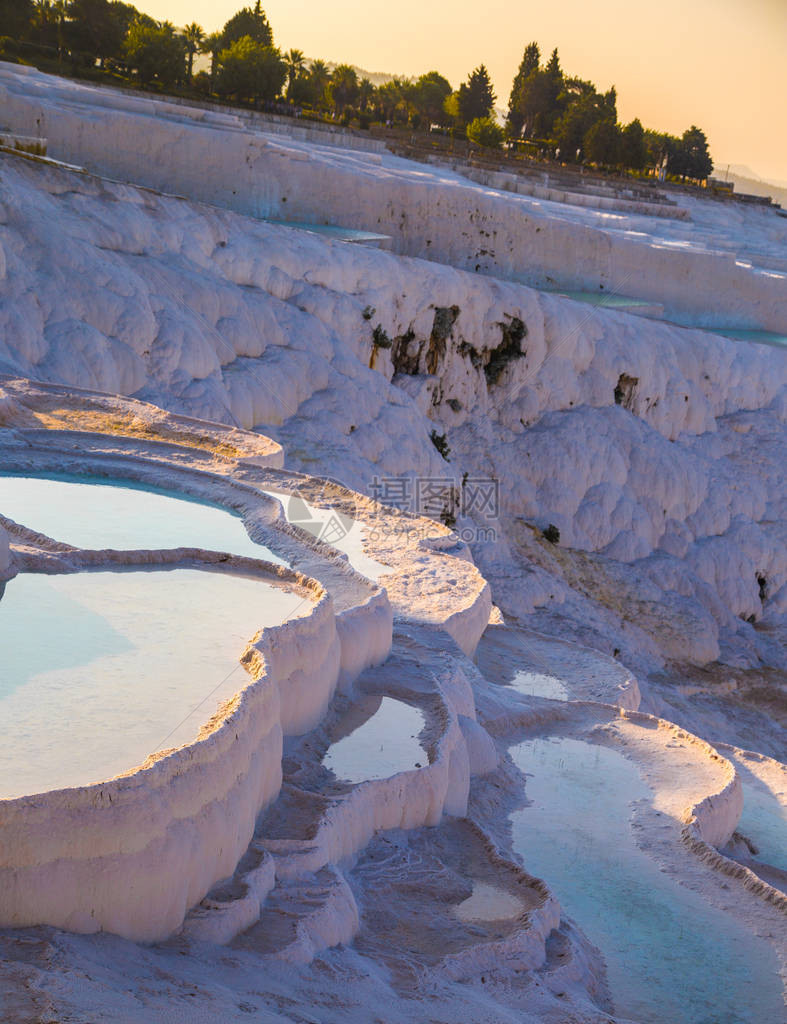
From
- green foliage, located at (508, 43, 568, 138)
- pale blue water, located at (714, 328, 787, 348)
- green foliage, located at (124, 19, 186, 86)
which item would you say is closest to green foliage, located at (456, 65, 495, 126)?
green foliage, located at (508, 43, 568, 138)

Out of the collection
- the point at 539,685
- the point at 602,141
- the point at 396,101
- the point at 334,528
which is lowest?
the point at 539,685

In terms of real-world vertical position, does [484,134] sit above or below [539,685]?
above

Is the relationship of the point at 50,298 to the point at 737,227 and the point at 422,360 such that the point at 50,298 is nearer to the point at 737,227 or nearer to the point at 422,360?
the point at 422,360

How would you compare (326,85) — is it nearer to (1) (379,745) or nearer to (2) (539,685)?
(2) (539,685)

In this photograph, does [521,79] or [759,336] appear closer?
[759,336]

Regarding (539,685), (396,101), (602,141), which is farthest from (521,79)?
(539,685)

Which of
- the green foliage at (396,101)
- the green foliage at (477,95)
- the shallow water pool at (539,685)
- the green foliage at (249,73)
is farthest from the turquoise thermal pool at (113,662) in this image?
the green foliage at (396,101)
